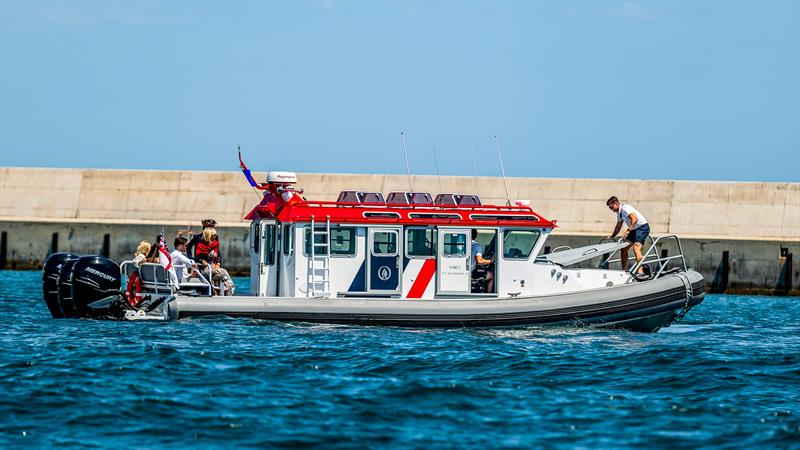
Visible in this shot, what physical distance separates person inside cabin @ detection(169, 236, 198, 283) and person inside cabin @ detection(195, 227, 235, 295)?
0.24 meters

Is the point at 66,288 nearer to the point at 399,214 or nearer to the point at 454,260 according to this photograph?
the point at 399,214

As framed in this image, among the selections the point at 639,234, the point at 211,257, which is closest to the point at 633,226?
the point at 639,234

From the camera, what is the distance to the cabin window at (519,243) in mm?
19531

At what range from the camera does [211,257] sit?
19812 mm

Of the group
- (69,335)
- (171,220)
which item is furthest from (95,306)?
(171,220)

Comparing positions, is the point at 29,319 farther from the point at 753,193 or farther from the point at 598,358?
the point at 753,193

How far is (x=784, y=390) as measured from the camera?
15.2 metres

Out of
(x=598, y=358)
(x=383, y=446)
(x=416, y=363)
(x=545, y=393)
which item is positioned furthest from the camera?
(x=598, y=358)

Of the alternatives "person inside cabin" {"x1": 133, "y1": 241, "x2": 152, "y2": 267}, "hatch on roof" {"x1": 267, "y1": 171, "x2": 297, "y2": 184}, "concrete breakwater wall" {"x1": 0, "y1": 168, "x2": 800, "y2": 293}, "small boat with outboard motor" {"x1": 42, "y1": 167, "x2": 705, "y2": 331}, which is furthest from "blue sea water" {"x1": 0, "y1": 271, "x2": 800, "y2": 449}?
"concrete breakwater wall" {"x1": 0, "y1": 168, "x2": 800, "y2": 293}

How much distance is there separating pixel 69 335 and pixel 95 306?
1.25 m

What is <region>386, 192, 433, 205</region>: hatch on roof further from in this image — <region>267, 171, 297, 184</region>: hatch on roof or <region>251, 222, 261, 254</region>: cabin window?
<region>251, 222, 261, 254</region>: cabin window

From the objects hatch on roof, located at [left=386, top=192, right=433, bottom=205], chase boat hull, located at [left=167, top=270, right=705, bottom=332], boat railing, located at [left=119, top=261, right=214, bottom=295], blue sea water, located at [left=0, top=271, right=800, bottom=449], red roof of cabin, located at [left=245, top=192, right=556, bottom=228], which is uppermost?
hatch on roof, located at [left=386, top=192, right=433, bottom=205]

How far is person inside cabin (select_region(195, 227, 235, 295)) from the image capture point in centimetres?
1973

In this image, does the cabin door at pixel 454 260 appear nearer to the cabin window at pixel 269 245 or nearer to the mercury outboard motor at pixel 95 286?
the cabin window at pixel 269 245
